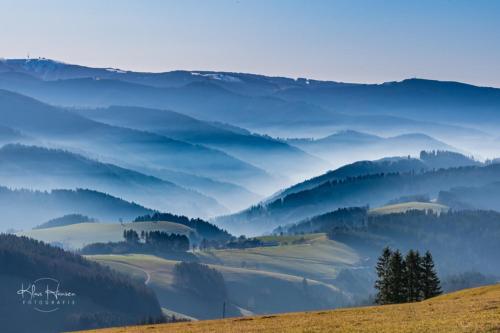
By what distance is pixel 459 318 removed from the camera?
7381cm

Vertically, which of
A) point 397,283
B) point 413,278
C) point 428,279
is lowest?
point 397,283

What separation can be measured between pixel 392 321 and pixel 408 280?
2726 inches

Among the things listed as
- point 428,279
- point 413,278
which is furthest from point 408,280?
point 428,279

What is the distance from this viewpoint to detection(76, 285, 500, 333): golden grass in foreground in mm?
69250

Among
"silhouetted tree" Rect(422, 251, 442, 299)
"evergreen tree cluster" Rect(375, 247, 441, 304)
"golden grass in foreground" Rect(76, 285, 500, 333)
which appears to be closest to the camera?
"golden grass in foreground" Rect(76, 285, 500, 333)

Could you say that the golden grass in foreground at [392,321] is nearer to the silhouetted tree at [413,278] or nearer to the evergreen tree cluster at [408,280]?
the evergreen tree cluster at [408,280]

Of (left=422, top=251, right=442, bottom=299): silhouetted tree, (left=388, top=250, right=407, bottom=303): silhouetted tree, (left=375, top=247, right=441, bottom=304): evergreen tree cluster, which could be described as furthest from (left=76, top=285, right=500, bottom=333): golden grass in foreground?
(left=422, top=251, right=442, bottom=299): silhouetted tree

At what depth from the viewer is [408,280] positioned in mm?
145625

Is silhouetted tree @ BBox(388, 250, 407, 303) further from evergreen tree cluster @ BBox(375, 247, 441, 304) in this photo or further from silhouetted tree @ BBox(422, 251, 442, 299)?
silhouetted tree @ BBox(422, 251, 442, 299)

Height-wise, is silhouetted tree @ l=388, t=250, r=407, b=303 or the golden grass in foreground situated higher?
silhouetted tree @ l=388, t=250, r=407, b=303

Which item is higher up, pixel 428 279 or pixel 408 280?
pixel 428 279

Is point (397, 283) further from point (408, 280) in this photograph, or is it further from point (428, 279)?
point (428, 279)

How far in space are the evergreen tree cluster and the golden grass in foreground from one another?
130 ft

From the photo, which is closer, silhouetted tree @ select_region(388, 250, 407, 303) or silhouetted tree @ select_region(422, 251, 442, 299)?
silhouetted tree @ select_region(388, 250, 407, 303)
